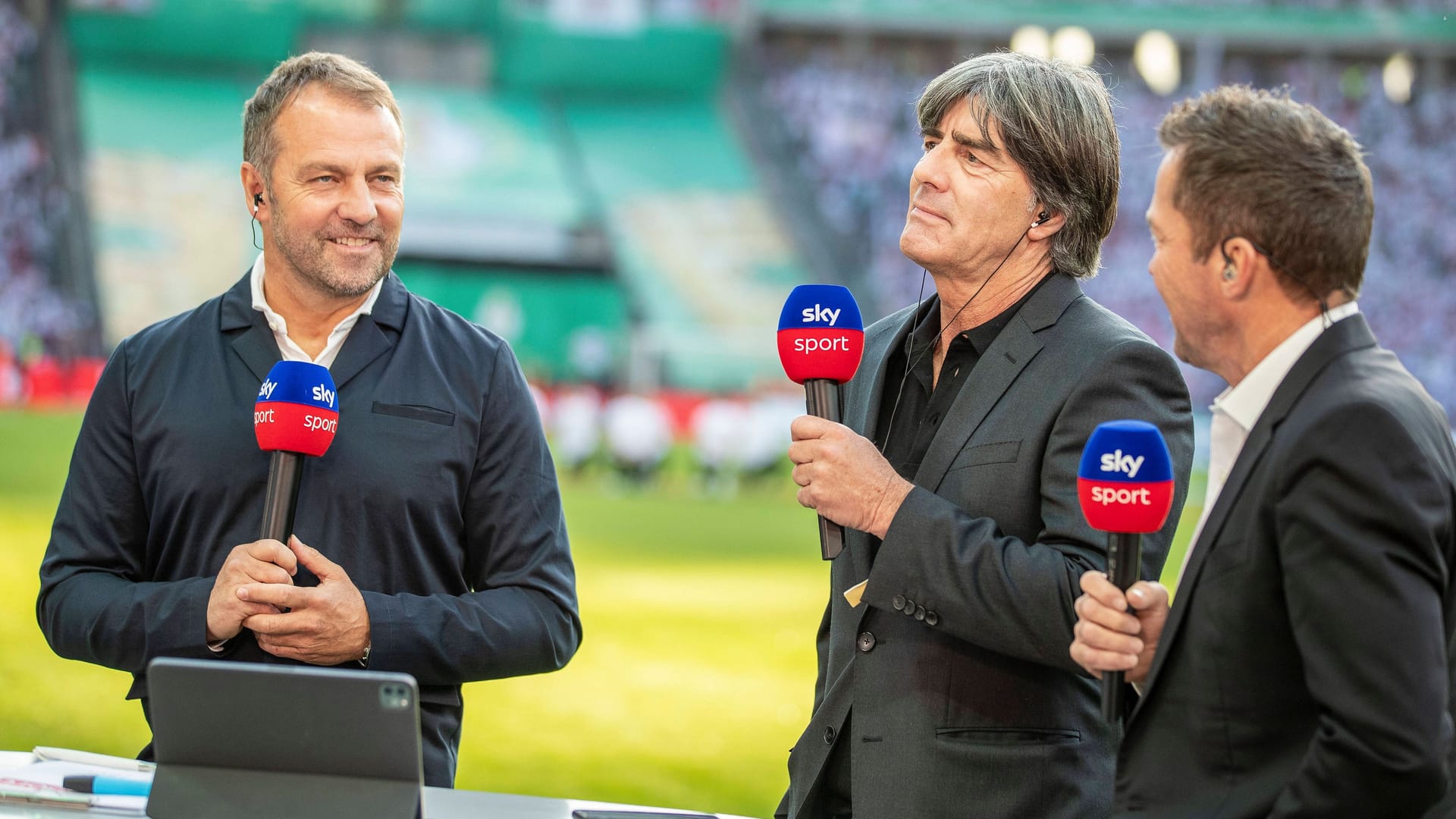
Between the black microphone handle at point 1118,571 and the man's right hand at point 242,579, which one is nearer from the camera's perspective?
the black microphone handle at point 1118,571

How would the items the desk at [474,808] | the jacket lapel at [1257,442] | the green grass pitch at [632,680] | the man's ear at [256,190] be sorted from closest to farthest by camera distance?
the jacket lapel at [1257,442], the desk at [474,808], the man's ear at [256,190], the green grass pitch at [632,680]

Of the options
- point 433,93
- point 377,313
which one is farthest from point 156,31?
point 377,313

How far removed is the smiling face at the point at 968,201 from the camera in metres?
2.12

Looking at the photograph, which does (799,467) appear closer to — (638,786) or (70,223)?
(638,786)

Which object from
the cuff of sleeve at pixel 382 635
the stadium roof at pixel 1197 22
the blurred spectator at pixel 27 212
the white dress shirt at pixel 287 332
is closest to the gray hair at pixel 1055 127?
the white dress shirt at pixel 287 332

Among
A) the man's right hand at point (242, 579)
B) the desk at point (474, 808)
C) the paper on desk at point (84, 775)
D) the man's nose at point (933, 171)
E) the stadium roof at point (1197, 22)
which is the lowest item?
the desk at point (474, 808)

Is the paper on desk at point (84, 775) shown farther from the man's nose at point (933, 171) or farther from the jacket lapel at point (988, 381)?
the man's nose at point (933, 171)

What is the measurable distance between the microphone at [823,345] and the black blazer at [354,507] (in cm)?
59

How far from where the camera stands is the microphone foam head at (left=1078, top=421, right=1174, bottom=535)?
160cm

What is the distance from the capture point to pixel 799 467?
6.24ft

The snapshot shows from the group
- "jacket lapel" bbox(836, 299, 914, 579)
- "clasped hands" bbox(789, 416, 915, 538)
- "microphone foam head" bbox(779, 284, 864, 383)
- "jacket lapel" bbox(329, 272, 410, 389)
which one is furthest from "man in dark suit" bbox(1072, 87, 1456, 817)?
"jacket lapel" bbox(329, 272, 410, 389)

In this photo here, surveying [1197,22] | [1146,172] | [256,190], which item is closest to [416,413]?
[256,190]

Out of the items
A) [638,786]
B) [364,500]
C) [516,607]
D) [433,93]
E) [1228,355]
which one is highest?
[433,93]

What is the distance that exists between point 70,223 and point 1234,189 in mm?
20428
